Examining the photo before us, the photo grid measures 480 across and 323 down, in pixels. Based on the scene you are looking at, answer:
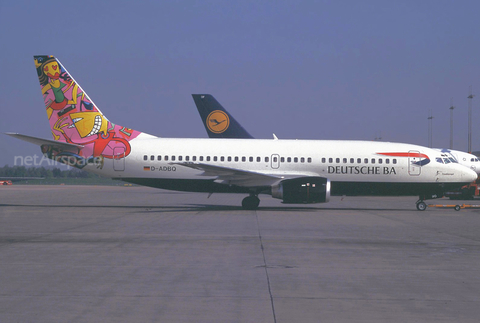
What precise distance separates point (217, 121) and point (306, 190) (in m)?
20.2

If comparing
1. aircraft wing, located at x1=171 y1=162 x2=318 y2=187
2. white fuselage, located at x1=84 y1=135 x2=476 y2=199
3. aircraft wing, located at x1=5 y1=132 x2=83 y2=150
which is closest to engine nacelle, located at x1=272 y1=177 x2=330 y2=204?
aircraft wing, located at x1=171 y1=162 x2=318 y2=187

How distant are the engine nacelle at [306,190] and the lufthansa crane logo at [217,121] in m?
19.0

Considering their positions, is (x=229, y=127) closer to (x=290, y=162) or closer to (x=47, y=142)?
(x=290, y=162)

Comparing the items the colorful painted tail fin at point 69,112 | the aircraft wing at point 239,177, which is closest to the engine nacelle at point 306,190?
the aircraft wing at point 239,177

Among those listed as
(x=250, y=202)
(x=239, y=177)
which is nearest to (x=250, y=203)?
(x=250, y=202)

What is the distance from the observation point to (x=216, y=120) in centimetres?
4194

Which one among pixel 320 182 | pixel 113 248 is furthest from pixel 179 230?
pixel 320 182

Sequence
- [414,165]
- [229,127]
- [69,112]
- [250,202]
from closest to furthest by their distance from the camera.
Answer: [250,202]
[414,165]
[69,112]
[229,127]

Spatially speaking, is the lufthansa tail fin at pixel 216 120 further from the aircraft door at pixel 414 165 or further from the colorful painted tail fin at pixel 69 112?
the aircraft door at pixel 414 165

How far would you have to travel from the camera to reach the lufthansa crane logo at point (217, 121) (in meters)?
41.5

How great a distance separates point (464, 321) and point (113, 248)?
7.84 m

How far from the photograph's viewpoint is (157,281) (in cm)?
786

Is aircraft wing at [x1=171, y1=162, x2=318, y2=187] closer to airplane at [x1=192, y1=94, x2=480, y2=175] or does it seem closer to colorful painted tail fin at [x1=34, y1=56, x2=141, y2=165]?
colorful painted tail fin at [x1=34, y1=56, x2=141, y2=165]

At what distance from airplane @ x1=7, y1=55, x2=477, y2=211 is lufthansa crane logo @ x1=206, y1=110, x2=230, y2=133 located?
51.3ft
